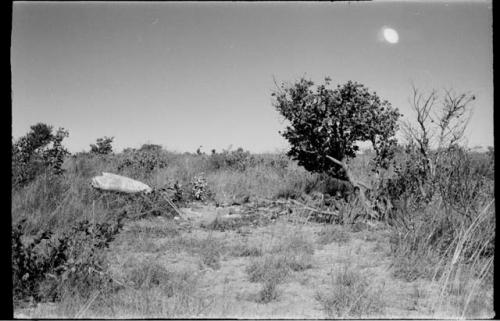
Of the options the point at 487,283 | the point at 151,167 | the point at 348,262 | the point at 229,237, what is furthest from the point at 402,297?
the point at 151,167

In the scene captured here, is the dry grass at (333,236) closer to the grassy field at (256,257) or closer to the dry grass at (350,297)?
the grassy field at (256,257)

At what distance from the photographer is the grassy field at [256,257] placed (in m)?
3.12

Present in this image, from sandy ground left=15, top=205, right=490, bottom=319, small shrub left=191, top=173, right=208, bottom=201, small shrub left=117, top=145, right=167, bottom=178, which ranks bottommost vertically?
Answer: sandy ground left=15, top=205, right=490, bottom=319

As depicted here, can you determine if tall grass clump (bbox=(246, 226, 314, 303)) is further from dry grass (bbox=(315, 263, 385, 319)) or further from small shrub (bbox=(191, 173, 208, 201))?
small shrub (bbox=(191, 173, 208, 201))

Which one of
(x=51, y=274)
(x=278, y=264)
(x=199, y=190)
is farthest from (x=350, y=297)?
(x=199, y=190)

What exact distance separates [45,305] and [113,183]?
533cm

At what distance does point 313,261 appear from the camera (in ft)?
15.1

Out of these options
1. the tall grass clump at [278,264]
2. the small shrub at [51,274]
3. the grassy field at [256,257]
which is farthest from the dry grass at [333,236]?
the small shrub at [51,274]

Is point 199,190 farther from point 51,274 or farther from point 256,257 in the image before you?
point 51,274

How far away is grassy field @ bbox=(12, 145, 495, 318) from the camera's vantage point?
123 inches

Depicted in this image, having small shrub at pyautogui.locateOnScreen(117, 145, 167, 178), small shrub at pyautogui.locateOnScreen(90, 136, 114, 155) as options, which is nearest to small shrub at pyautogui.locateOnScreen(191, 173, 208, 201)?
small shrub at pyautogui.locateOnScreen(117, 145, 167, 178)
